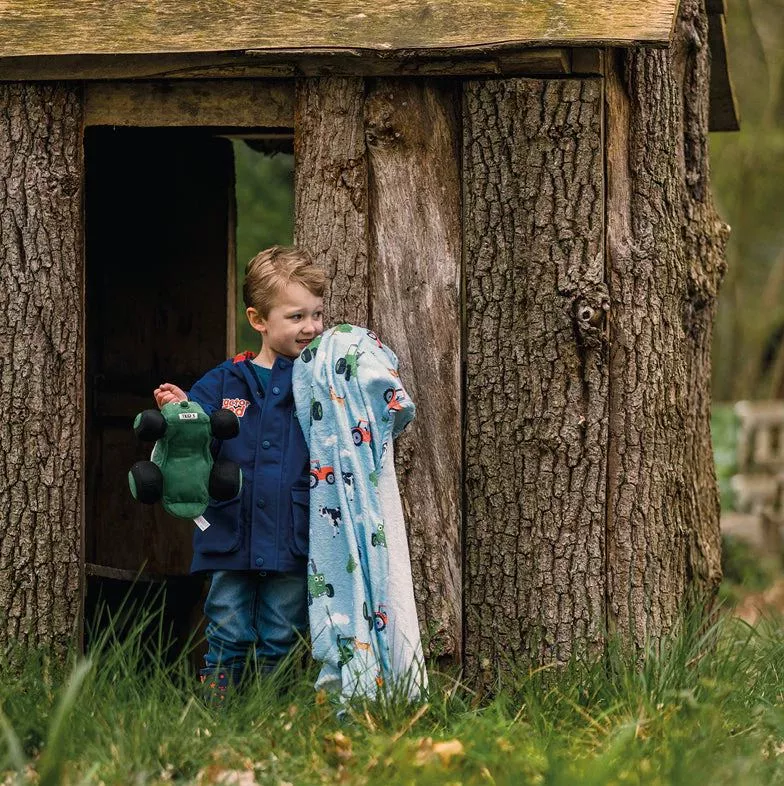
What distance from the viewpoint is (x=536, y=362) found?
452 cm

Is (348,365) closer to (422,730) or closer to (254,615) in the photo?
(254,615)

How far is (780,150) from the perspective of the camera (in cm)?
1830

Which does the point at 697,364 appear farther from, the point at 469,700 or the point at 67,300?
the point at 67,300

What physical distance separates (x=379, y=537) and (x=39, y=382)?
4.93 feet

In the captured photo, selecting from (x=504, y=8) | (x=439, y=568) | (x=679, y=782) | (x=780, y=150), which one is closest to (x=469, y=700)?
(x=439, y=568)

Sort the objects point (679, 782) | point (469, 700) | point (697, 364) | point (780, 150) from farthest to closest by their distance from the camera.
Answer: point (780, 150), point (697, 364), point (469, 700), point (679, 782)

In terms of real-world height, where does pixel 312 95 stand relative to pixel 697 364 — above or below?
above

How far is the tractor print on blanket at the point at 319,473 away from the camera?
412 cm

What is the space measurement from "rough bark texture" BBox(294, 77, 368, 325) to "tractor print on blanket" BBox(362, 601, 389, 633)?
3.44ft

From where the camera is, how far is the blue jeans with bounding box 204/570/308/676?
4316 mm

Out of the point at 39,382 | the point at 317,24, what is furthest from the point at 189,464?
the point at 317,24

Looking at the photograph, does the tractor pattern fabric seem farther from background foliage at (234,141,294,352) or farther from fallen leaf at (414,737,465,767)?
background foliage at (234,141,294,352)

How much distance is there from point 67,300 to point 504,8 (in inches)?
75.3

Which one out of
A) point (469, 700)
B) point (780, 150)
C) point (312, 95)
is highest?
point (780, 150)
